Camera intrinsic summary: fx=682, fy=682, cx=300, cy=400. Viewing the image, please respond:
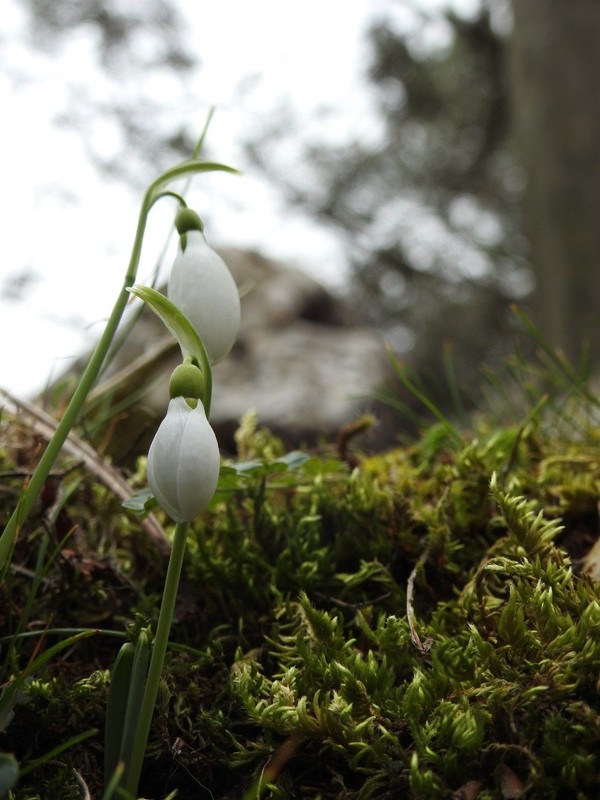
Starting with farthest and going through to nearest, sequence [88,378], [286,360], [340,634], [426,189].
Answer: [426,189] → [286,360] → [340,634] → [88,378]

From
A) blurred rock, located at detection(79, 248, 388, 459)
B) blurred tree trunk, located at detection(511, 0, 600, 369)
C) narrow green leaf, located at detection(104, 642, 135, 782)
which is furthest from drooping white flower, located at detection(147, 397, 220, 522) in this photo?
blurred tree trunk, located at detection(511, 0, 600, 369)

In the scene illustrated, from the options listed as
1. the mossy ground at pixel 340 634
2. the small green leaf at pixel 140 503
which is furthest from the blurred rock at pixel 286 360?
the small green leaf at pixel 140 503

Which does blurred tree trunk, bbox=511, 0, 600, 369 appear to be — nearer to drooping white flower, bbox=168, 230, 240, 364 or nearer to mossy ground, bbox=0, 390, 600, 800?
mossy ground, bbox=0, 390, 600, 800

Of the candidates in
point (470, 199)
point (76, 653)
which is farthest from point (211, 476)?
point (470, 199)

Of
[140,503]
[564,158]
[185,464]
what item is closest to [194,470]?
[185,464]

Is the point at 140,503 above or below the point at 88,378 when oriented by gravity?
below

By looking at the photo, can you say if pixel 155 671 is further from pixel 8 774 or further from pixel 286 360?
pixel 286 360

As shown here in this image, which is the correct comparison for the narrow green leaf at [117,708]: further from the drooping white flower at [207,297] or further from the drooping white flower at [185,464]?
the drooping white flower at [207,297]
